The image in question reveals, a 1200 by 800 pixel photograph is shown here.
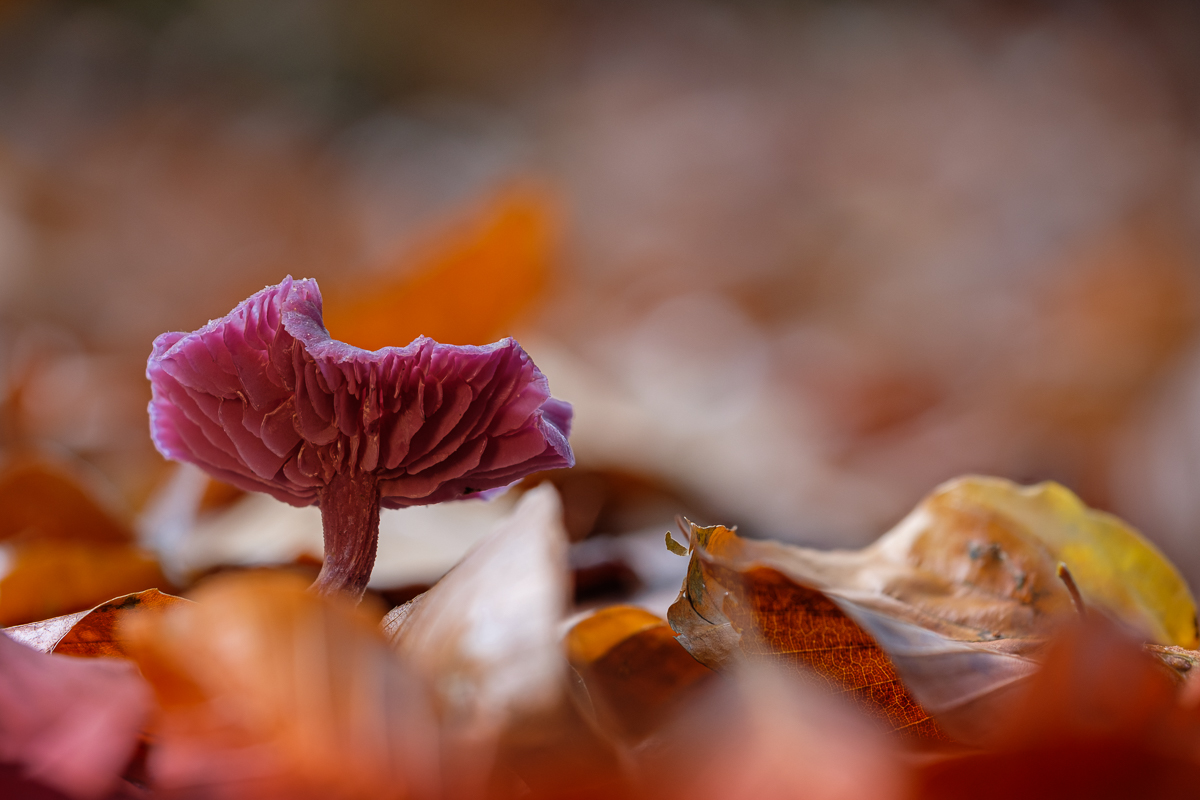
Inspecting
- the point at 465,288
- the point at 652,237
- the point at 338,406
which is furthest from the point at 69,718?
the point at 652,237

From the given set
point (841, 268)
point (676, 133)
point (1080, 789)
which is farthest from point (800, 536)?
point (676, 133)

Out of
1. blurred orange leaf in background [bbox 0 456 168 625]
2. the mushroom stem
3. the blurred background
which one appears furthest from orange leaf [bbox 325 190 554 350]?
→ the mushroom stem

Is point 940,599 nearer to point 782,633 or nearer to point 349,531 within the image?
point 782,633

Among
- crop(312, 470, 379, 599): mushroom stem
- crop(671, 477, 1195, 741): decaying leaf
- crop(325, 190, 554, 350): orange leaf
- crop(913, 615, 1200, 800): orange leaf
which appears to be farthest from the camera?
crop(325, 190, 554, 350): orange leaf

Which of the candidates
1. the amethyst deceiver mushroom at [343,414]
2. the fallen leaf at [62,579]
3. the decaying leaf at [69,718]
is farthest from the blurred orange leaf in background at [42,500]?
the decaying leaf at [69,718]

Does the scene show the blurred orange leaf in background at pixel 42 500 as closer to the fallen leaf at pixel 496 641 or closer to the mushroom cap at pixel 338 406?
the mushroom cap at pixel 338 406

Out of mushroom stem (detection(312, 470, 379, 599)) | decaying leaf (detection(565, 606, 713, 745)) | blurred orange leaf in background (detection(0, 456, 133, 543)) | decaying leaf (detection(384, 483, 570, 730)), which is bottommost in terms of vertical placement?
blurred orange leaf in background (detection(0, 456, 133, 543))

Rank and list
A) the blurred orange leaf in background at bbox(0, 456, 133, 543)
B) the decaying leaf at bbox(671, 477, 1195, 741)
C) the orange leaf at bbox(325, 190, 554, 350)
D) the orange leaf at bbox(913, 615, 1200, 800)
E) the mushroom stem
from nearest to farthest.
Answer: the orange leaf at bbox(913, 615, 1200, 800), the decaying leaf at bbox(671, 477, 1195, 741), the mushroom stem, the blurred orange leaf in background at bbox(0, 456, 133, 543), the orange leaf at bbox(325, 190, 554, 350)

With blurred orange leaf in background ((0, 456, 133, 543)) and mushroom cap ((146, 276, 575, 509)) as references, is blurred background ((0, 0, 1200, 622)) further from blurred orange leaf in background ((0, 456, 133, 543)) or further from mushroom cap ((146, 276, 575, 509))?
mushroom cap ((146, 276, 575, 509))
